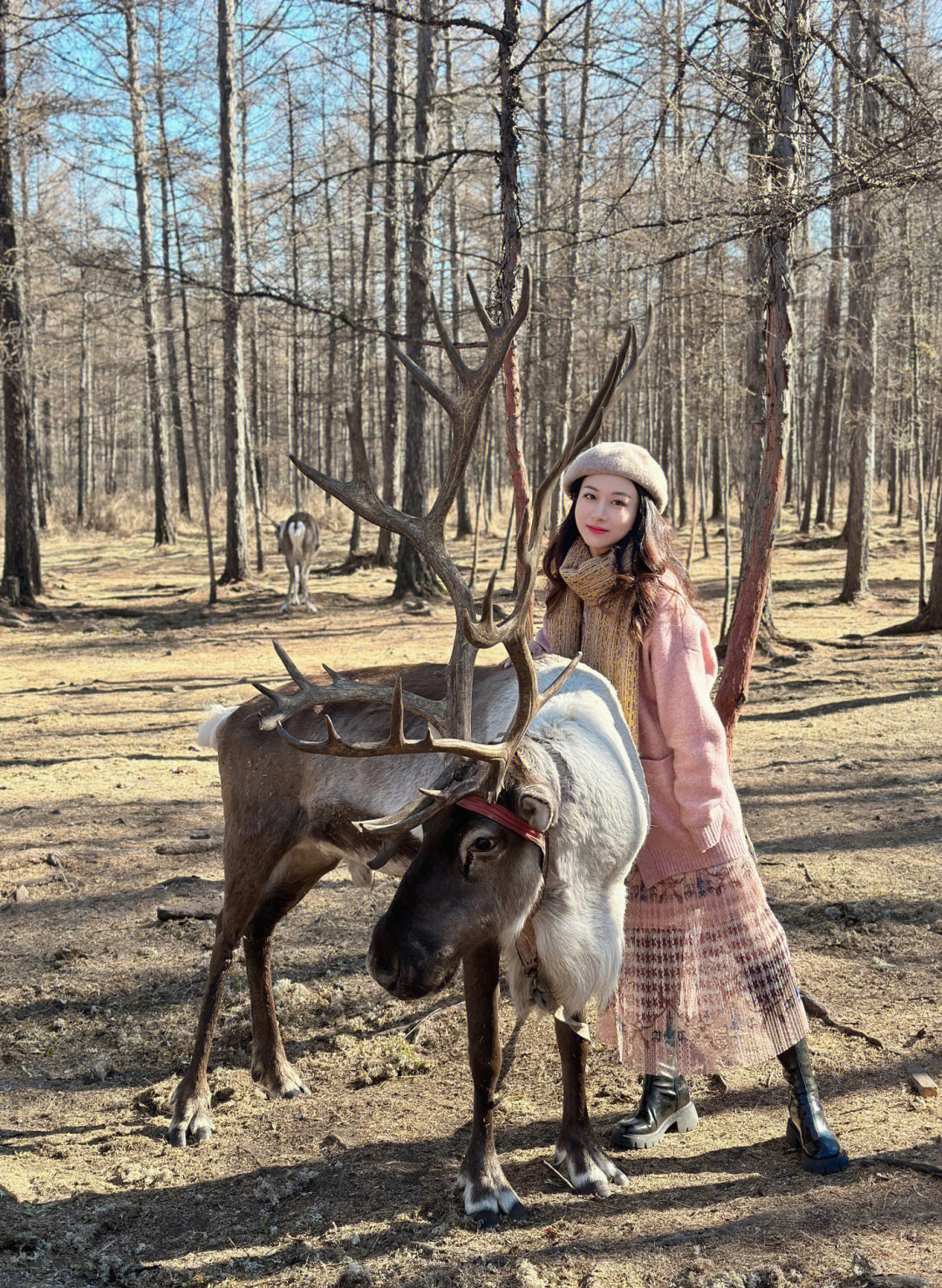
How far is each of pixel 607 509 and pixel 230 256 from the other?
15114mm

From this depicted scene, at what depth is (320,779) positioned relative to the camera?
3498 mm

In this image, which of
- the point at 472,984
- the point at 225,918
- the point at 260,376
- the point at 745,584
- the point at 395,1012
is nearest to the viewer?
the point at 472,984

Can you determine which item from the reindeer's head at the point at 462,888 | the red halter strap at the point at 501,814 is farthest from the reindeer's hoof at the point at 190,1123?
the red halter strap at the point at 501,814

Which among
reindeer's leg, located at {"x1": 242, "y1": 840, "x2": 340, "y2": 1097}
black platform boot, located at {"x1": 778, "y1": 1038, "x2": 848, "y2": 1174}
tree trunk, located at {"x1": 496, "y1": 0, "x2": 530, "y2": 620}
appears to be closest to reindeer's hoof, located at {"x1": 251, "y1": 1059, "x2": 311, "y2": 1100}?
reindeer's leg, located at {"x1": 242, "y1": 840, "x2": 340, "y2": 1097}

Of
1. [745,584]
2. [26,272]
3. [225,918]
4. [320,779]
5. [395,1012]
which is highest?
[26,272]

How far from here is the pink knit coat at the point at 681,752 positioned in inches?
118

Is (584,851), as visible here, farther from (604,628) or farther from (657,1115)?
(657,1115)

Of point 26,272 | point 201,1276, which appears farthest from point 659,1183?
point 26,272

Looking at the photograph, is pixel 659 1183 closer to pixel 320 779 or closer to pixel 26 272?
pixel 320 779

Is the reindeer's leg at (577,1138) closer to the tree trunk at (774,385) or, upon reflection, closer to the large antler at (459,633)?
the large antler at (459,633)

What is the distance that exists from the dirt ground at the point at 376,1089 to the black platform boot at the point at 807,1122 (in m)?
0.06

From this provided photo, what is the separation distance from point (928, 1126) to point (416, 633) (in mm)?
10921

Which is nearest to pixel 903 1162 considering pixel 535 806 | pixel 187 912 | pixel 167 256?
pixel 535 806

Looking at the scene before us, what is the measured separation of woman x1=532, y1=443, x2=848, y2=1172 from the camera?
10.1 ft
